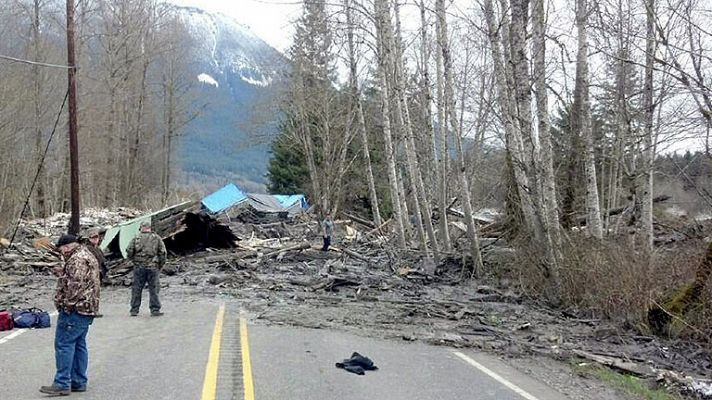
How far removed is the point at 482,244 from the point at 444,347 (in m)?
13.0

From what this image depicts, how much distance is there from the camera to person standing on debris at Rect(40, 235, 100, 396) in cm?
755

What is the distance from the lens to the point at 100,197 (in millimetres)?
57781

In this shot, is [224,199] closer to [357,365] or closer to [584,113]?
[584,113]

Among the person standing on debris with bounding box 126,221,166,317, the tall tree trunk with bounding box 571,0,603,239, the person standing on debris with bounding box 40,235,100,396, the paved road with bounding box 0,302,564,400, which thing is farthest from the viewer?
the tall tree trunk with bounding box 571,0,603,239

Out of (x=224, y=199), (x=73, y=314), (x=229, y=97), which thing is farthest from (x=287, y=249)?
(x=229, y=97)

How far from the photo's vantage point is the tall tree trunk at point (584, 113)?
59.4 ft

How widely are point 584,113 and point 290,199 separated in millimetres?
37367

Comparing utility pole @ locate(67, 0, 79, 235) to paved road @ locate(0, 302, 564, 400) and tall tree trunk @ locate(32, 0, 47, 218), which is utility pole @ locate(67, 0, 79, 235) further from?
tall tree trunk @ locate(32, 0, 47, 218)

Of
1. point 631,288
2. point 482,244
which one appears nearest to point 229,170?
point 482,244

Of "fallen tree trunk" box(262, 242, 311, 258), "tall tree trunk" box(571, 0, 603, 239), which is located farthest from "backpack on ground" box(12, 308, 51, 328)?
"fallen tree trunk" box(262, 242, 311, 258)

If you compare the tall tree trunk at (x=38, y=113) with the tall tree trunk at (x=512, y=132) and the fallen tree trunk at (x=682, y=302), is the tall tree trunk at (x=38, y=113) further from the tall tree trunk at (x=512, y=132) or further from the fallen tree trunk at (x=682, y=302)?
the fallen tree trunk at (x=682, y=302)

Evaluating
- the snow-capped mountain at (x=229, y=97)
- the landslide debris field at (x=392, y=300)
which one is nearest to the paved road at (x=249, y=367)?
the landslide debris field at (x=392, y=300)

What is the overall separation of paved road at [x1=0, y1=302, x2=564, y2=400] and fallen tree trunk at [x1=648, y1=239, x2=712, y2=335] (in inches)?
153

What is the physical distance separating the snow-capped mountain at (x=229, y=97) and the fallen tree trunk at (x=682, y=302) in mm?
33166
